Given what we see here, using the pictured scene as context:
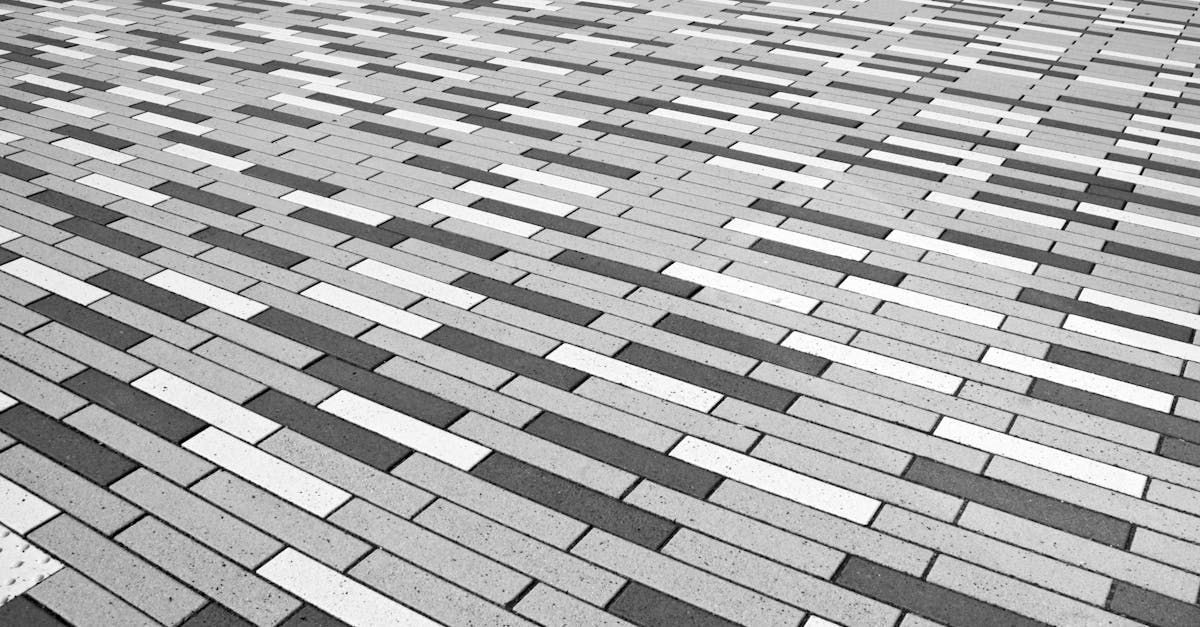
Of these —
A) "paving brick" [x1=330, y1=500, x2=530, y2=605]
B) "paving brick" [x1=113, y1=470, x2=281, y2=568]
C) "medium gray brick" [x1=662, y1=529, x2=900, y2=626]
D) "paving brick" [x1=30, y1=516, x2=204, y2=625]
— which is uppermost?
"paving brick" [x1=30, y1=516, x2=204, y2=625]

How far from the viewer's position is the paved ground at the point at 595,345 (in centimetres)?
285

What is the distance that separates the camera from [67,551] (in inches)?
112

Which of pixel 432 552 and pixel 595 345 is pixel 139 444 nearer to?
pixel 432 552

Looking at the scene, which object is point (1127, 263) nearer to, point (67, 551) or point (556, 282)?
point (556, 282)

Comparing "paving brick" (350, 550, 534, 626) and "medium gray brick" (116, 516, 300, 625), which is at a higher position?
"medium gray brick" (116, 516, 300, 625)

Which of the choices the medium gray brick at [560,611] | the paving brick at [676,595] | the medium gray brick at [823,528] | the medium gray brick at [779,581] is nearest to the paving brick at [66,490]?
the medium gray brick at [560,611]

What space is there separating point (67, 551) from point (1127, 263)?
12.2 feet

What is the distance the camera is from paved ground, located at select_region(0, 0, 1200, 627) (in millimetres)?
2846

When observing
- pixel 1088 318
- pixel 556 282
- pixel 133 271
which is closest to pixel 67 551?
pixel 133 271

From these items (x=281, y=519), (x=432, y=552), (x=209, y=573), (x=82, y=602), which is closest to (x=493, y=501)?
(x=432, y=552)

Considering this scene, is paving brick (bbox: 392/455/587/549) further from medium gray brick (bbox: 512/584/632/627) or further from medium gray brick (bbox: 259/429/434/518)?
medium gray brick (bbox: 512/584/632/627)

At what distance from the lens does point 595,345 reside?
3848 millimetres

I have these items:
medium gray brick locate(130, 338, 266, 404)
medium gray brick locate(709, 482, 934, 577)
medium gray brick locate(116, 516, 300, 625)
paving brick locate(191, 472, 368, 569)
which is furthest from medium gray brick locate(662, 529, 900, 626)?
medium gray brick locate(130, 338, 266, 404)

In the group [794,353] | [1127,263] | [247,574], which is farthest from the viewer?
[1127,263]
